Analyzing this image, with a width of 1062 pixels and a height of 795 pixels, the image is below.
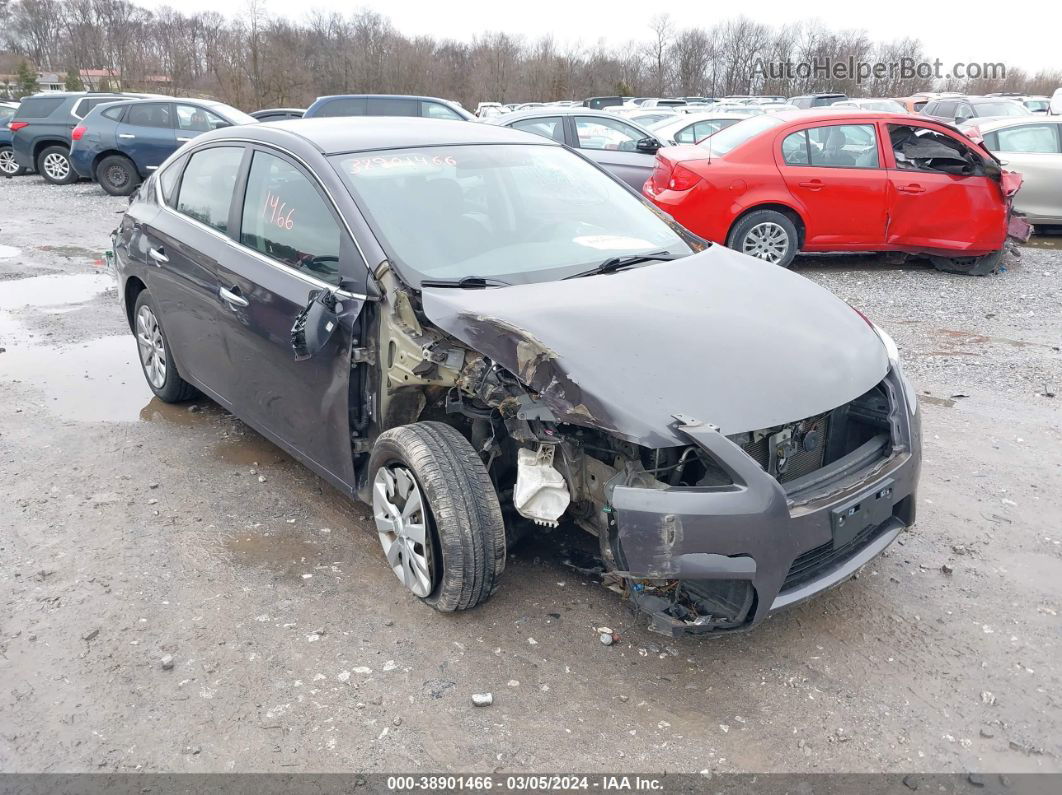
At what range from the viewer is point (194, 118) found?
1441 centimetres

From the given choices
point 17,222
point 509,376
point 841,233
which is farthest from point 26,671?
point 17,222

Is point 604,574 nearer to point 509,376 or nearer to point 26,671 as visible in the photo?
point 509,376

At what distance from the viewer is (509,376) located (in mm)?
2895

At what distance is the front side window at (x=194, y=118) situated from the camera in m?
14.3

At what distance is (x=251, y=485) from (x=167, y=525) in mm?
489

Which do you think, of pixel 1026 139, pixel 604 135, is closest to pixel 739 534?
pixel 604 135

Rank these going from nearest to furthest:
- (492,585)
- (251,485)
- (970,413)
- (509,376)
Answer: (509,376) < (492,585) < (251,485) < (970,413)

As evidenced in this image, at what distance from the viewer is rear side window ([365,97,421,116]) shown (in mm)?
14148

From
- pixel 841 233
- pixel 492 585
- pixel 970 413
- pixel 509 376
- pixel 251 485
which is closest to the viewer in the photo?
pixel 509 376

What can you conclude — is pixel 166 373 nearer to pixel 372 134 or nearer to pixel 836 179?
pixel 372 134

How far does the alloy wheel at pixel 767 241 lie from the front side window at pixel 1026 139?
15.0 feet

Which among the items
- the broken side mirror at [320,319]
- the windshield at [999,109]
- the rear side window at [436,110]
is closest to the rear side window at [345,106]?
the rear side window at [436,110]

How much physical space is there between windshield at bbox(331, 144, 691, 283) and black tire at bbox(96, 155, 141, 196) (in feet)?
42.1

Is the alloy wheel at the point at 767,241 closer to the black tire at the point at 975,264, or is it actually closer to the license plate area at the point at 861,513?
the black tire at the point at 975,264
